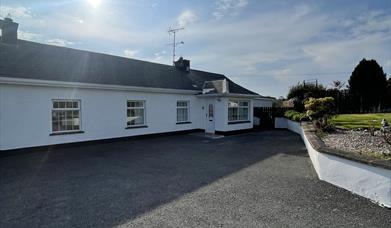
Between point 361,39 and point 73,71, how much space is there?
15.5m

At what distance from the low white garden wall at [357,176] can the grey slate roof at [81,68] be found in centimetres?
1064

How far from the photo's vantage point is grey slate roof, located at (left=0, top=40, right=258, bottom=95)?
10.4 m

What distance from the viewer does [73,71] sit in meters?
12.0

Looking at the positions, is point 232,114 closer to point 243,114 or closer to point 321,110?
point 243,114

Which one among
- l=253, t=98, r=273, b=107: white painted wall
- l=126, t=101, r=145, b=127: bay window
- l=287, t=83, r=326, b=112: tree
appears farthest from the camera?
l=253, t=98, r=273, b=107: white painted wall

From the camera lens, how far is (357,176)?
5086 mm

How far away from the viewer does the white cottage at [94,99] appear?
984 centimetres

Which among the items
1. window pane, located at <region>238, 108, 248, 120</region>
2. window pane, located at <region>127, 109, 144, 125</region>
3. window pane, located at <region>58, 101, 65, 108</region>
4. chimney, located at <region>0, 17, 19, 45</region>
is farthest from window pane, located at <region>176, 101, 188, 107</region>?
chimney, located at <region>0, 17, 19, 45</region>

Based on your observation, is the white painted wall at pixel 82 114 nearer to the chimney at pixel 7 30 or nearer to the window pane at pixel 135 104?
the window pane at pixel 135 104

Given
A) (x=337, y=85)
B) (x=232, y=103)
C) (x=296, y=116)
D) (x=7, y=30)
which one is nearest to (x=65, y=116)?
(x=7, y=30)

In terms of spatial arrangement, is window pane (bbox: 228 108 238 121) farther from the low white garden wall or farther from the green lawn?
the low white garden wall

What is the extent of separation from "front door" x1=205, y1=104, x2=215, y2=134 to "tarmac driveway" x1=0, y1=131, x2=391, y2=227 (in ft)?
24.4

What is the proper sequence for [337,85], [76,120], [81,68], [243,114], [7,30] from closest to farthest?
[7,30] → [76,120] → [81,68] → [243,114] → [337,85]

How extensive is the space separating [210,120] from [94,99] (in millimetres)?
7776
